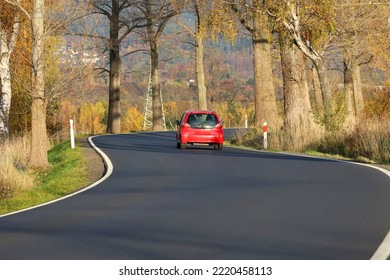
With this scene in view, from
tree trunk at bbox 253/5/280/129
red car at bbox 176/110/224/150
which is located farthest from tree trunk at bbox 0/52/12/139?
tree trunk at bbox 253/5/280/129

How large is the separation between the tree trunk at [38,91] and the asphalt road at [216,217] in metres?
5.82

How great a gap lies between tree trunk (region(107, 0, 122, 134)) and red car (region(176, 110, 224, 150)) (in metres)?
25.3

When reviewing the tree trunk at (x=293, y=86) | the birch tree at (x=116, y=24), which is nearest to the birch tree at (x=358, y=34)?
the tree trunk at (x=293, y=86)

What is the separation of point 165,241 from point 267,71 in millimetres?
32890

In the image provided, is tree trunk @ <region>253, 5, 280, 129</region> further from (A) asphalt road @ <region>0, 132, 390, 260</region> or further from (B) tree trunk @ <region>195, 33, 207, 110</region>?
(B) tree trunk @ <region>195, 33, 207, 110</region>

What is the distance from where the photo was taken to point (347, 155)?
31578 mm

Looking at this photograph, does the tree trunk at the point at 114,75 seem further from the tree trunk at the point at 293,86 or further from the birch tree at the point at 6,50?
the tree trunk at the point at 293,86

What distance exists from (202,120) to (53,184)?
43.2 ft

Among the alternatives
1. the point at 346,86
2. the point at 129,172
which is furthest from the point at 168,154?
the point at 346,86

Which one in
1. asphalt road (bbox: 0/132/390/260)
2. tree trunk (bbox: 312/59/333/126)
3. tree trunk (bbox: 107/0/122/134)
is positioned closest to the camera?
asphalt road (bbox: 0/132/390/260)

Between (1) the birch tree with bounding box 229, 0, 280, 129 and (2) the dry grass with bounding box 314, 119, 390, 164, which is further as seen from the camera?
(1) the birch tree with bounding box 229, 0, 280, 129

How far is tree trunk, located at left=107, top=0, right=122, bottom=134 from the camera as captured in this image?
61.9 meters

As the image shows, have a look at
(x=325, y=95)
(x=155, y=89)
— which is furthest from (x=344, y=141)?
(x=155, y=89)

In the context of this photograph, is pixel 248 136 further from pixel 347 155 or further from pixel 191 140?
pixel 347 155
